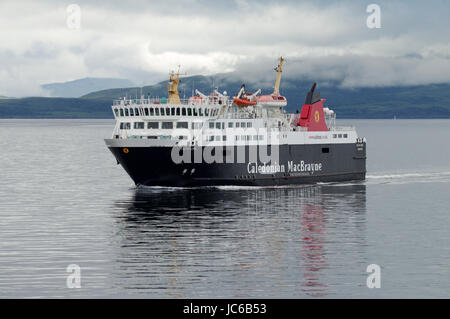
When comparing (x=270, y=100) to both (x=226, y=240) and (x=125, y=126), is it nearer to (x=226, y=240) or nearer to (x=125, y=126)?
Answer: (x=125, y=126)

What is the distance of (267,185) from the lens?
7475 cm

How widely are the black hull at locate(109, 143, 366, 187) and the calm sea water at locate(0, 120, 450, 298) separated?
1150 mm

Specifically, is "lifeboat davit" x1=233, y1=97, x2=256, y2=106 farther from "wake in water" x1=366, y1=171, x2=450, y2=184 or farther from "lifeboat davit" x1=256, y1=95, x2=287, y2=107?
"wake in water" x1=366, y1=171, x2=450, y2=184

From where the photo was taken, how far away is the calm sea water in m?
34.7

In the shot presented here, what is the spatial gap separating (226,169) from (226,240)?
82.9ft

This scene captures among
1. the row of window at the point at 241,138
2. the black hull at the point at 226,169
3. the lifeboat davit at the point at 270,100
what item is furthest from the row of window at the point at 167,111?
the lifeboat davit at the point at 270,100

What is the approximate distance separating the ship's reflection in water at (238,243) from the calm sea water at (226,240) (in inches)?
3.3

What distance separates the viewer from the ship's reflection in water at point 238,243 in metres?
34.9

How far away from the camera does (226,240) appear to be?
1810 inches

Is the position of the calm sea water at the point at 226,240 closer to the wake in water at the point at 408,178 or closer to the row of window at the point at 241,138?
the row of window at the point at 241,138

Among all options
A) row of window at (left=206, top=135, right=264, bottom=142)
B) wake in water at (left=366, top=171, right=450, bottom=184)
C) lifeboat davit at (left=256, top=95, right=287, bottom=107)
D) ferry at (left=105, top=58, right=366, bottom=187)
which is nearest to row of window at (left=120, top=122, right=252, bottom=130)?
ferry at (left=105, top=58, right=366, bottom=187)

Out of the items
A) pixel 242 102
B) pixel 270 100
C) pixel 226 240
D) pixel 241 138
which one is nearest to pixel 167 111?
pixel 241 138
